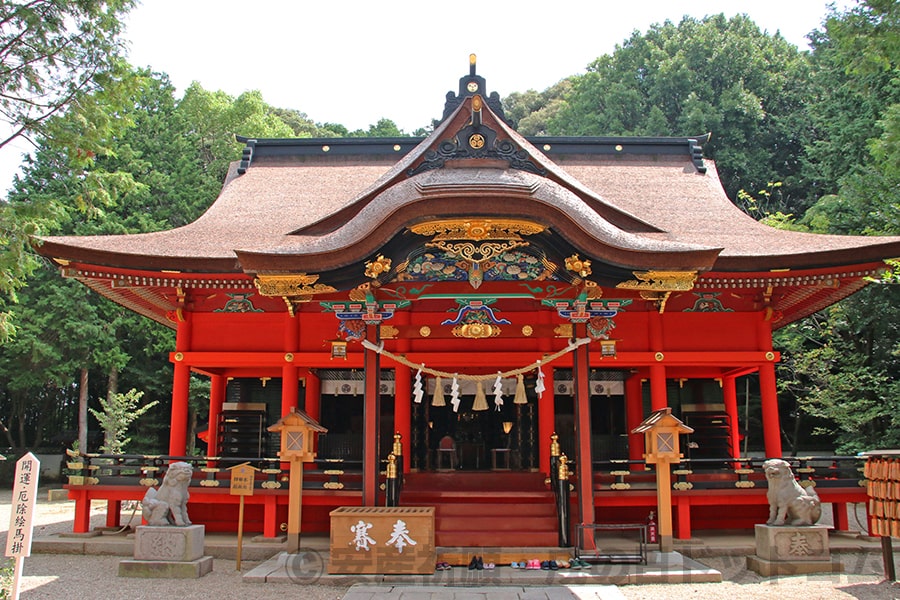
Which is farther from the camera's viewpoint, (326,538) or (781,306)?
(781,306)

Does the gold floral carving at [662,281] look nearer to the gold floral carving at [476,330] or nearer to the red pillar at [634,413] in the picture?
the gold floral carving at [476,330]

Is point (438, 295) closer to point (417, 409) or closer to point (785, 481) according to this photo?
point (417, 409)

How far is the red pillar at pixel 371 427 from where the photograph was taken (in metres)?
8.18

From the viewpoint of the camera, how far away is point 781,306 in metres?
11.0

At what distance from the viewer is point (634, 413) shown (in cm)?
1211

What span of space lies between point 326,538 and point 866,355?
13.4m

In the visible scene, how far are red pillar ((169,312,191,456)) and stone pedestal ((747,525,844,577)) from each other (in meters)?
8.09

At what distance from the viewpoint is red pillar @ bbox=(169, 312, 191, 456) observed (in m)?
10.3

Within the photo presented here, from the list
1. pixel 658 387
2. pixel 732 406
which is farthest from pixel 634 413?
pixel 732 406

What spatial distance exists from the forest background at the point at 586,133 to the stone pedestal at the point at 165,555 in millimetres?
3540

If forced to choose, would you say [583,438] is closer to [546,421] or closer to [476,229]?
[546,421]

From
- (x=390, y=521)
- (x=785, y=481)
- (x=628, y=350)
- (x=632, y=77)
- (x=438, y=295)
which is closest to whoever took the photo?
(x=390, y=521)

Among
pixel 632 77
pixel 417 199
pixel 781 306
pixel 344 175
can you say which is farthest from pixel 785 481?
pixel 632 77

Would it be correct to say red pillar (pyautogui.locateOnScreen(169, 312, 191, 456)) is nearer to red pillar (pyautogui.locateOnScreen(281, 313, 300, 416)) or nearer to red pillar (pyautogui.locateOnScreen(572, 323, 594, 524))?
red pillar (pyautogui.locateOnScreen(281, 313, 300, 416))
